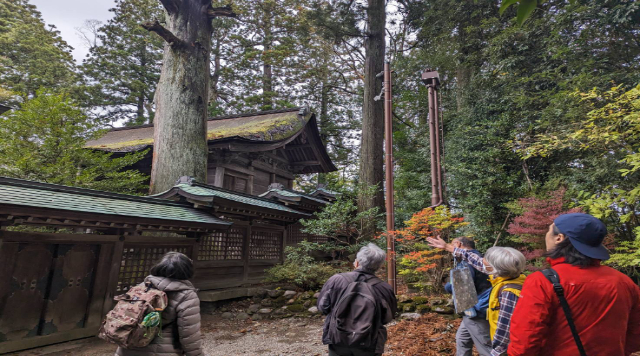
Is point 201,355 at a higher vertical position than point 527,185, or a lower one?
lower

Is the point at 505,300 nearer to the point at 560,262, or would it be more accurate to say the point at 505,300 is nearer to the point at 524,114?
the point at 560,262

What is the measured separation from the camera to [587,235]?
1.65m

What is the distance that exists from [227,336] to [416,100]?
46.3ft

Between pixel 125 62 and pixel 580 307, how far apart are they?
23.6 metres

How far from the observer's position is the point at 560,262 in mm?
1763

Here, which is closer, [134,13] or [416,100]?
[416,100]

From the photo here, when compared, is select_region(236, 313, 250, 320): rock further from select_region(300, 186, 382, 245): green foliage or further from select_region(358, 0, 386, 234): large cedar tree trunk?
select_region(358, 0, 386, 234): large cedar tree trunk

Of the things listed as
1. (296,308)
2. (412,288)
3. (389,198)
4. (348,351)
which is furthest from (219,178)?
(348,351)

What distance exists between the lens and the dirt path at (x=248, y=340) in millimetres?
4910

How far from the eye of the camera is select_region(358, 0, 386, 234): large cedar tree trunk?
11.8 metres

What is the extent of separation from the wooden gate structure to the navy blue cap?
553 centimetres

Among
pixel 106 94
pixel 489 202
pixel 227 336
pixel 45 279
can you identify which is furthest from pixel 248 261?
pixel 106 94

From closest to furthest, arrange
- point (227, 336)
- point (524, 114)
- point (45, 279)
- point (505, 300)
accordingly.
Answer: point (505, 300), point (45, 279), point (227, 336), point (524, 114)

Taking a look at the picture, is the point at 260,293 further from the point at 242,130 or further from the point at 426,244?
the point at 242,130
